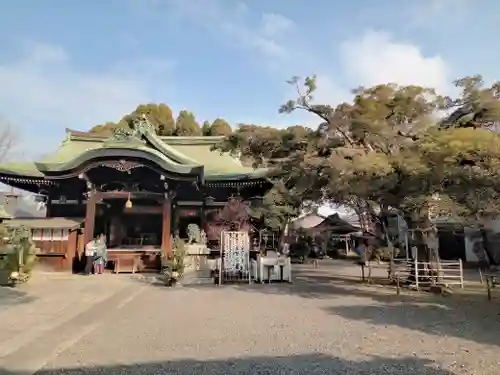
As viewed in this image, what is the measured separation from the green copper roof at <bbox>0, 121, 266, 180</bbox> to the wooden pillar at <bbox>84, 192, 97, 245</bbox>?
152 cm

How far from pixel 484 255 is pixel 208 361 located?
77.5 ft

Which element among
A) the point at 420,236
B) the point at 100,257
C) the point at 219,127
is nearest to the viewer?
the point at 420,236

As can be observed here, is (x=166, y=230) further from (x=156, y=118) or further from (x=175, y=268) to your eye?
(x=156, y=118)

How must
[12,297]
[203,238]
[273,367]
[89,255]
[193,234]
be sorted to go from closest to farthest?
[273,367] → [12,297] → [89,255] → [193,234] → [203,238]

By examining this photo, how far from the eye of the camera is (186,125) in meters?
37.6

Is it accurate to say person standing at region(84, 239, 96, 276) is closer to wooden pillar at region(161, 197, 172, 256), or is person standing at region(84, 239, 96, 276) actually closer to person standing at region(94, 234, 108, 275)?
person standing at region(94, 234, 108, 275)

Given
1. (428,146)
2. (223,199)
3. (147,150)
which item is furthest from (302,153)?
(223,199)

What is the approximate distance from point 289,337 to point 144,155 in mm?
11723

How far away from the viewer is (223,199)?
20.1 metres

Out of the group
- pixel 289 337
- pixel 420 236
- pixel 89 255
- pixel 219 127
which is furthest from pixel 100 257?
pixel 219 127

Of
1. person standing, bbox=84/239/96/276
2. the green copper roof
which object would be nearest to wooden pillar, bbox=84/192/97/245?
person standing, bbox=84/239/96/276

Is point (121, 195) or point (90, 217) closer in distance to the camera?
point (90, 217)

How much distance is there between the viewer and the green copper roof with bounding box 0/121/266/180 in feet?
53.8

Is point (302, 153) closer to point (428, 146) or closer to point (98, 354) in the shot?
point (428, 146)
